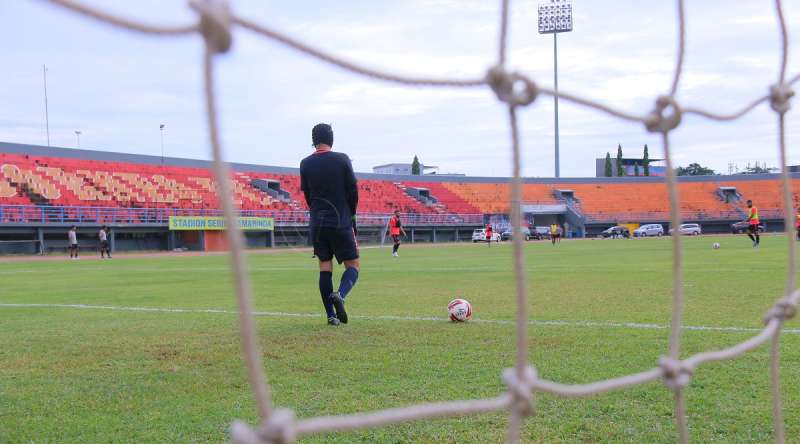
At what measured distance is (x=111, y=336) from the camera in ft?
18.2

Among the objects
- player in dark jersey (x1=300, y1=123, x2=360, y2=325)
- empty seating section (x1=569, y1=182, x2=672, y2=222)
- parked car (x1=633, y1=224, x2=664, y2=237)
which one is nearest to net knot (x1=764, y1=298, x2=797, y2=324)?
player in dark jersey (x1=300, y1=123, x2=360, y2=325)

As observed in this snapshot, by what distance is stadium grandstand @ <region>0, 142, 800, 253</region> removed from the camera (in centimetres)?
3675

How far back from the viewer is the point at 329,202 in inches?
228

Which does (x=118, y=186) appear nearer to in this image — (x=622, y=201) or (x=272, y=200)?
(x=272, y=200)

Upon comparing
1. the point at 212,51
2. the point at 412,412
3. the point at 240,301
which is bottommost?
the point at 412,412

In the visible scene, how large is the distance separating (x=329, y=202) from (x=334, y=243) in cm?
37

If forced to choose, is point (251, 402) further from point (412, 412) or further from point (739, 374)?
point (739, 374)

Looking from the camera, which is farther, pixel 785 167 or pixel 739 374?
pixel 739 374

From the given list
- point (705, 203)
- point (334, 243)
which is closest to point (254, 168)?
point (705, 203)

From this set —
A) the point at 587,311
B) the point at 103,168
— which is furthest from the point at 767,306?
the point at 103,168

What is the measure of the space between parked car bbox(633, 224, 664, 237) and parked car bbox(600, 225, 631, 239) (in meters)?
0.77

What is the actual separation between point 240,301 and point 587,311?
565 centimetres

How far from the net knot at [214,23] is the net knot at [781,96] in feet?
6.77

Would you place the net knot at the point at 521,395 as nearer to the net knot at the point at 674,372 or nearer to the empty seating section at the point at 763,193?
the net knot at the point at 674,372
